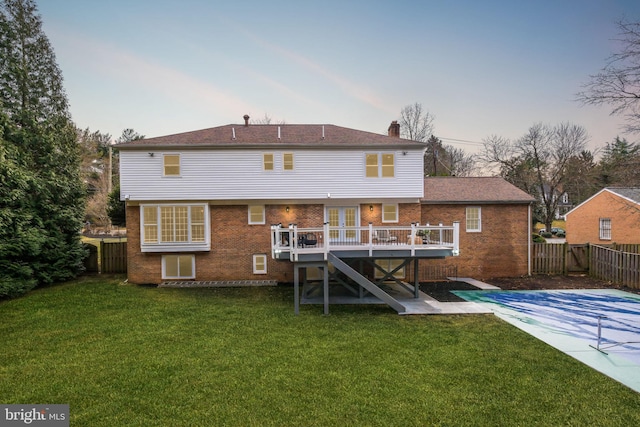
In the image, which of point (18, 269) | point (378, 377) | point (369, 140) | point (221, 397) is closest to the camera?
point (221, 397)

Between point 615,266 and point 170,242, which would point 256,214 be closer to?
point 170,242

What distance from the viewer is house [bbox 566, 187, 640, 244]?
20.5 metres

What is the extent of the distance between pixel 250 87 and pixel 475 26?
556 inches

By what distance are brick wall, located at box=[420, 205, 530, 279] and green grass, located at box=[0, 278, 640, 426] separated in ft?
21.3

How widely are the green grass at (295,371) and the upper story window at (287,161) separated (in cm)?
667

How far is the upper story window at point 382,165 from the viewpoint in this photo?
536 inches

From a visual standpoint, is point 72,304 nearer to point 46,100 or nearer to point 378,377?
point 46,100

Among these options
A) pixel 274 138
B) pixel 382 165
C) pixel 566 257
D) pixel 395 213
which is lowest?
pixel 566 257

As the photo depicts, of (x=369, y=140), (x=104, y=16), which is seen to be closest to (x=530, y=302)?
(x=369, y=140)

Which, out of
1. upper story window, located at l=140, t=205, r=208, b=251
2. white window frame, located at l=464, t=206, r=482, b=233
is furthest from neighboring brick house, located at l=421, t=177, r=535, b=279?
upper story window, located at l=140, t=205, r=208, b=251

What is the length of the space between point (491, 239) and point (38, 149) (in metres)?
22.6

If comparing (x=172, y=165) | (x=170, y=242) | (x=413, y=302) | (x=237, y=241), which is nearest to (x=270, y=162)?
(x=237, y=241)

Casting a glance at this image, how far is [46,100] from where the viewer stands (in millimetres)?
13984

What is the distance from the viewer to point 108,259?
15.8 m
